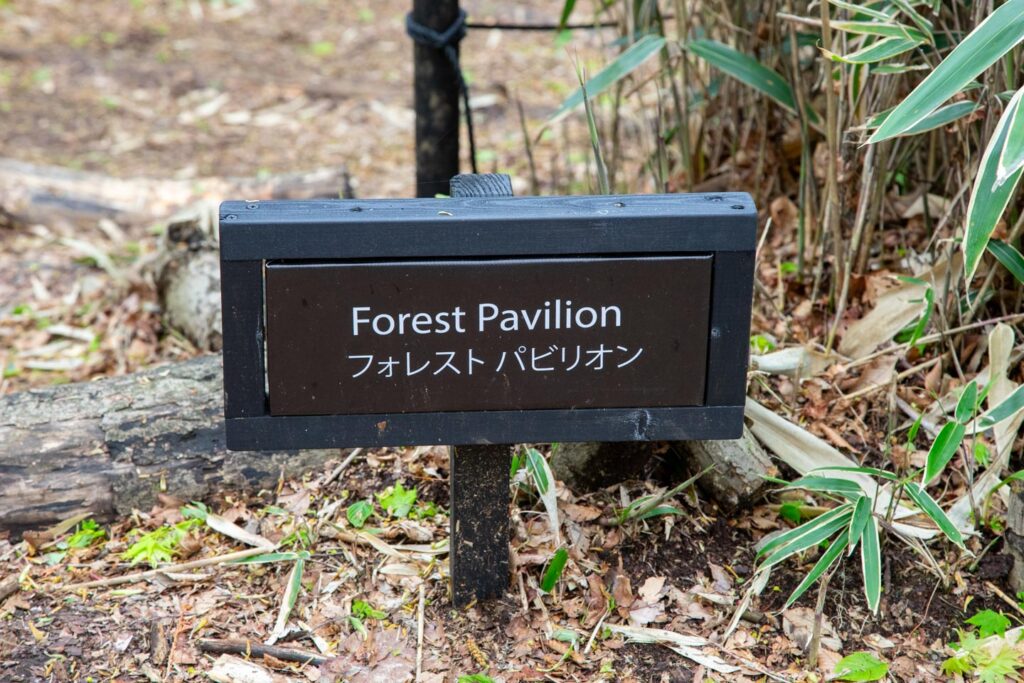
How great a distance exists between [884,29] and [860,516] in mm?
1037

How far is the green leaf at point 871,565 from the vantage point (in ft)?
6.40

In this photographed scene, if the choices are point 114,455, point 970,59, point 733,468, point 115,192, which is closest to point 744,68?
point 970,59

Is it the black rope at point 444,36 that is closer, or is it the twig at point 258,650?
the twig at point 258,650

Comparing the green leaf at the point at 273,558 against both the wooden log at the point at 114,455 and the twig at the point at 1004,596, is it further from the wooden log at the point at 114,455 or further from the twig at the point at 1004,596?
the twig at the point at 1004,596

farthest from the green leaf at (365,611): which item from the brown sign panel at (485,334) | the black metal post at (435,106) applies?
the black metal post at (435,106)

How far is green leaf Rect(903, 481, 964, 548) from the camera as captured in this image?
1999 mm

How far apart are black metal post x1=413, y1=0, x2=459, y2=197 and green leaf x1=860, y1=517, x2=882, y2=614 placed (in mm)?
1784

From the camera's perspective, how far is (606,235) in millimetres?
1750

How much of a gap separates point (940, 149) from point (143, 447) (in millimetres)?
2331

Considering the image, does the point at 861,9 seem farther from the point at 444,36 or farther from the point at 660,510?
the point at 444,36

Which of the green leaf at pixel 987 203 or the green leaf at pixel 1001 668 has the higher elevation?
the green leaf at pixel 987 203

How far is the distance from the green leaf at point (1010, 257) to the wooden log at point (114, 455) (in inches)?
63.7

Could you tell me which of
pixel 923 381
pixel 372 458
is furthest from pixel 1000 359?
pixel 372 458

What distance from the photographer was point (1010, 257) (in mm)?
2283
